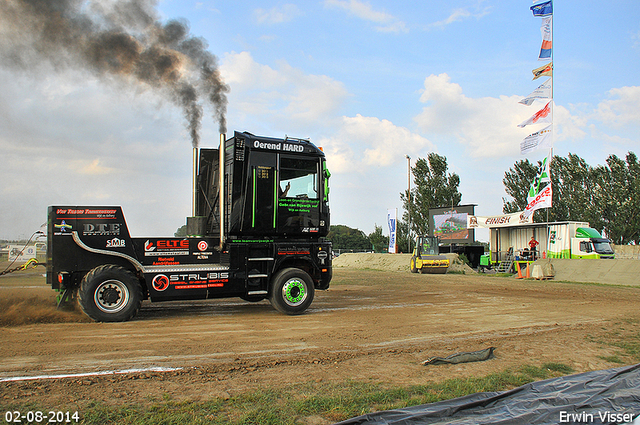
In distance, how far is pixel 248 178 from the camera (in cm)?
959

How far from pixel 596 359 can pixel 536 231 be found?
96.3 feet

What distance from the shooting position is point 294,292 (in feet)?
32.1

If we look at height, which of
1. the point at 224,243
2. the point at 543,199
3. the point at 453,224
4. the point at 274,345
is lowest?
the point at 274,345

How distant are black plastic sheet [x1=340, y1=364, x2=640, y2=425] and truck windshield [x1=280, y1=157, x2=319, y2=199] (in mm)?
6391

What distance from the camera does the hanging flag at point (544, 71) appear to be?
27.5 metres

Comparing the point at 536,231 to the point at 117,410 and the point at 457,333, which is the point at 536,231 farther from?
the point at 117,410

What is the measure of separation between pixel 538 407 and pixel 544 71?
2846 cm

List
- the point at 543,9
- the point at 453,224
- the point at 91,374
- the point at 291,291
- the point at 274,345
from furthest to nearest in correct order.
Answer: the point at 453,224 < the point at 543,9 < the point at 291,291 < the point at 274,345 < the point at 91,374

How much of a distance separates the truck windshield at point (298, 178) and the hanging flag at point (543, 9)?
25186mm

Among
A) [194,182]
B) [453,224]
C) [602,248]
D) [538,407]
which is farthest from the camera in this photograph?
[453,224]

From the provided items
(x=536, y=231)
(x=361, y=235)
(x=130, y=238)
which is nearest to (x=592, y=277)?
(x=536, y=231)

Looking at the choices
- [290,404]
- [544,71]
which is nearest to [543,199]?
[544,71]

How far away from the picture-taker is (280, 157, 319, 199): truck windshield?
392 inches

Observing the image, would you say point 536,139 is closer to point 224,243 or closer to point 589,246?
point 589,246
